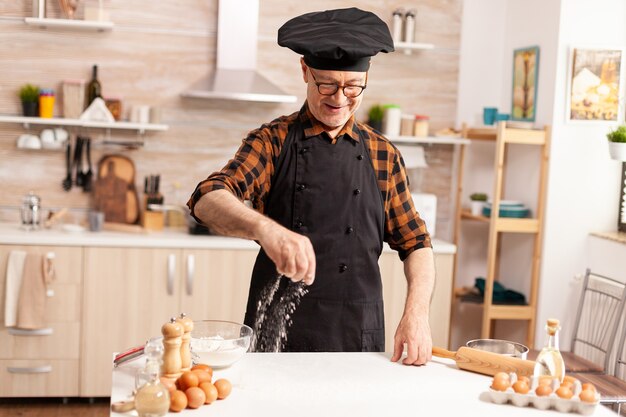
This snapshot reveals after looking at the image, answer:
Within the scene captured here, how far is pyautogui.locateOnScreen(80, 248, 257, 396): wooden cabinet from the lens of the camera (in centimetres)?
414

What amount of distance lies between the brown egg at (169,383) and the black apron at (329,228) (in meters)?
0.61

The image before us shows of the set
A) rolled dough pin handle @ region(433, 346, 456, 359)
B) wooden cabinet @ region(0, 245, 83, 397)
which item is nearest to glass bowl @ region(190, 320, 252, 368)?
rolled dough pin handle @ region(433, 346, 456, 359)

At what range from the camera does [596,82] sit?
4.23m

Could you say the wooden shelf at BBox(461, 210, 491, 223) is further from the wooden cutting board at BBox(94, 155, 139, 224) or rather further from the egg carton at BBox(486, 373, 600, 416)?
the egg carton at BBox(486, 373, 600, 416)

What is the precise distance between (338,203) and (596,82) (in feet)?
7.88

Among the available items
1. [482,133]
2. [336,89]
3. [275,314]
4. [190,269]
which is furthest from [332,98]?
[482,133]

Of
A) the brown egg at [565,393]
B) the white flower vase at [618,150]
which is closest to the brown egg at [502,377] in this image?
the brown egg at [565,393]

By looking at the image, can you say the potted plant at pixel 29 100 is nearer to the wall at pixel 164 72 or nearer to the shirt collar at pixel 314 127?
the wall at pixel 164 72

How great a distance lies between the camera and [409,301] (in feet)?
7.36

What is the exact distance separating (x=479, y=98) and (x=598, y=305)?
147 centimetres

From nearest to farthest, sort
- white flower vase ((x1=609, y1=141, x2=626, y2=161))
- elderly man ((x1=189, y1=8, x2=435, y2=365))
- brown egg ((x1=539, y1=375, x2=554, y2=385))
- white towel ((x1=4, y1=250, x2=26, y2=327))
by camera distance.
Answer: brown egg ((x1=539, y1=375, x2=554, y2=385)), elderly man ((x1=189, y1=8, x2=435, y2=365)), white flower vase ((x1=609, y1=141, x2=626, y2=161)), white towel ((x1=4, y1=250, x2=26, y2=327))

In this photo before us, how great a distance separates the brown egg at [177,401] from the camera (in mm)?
1690

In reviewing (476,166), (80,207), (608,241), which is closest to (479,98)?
(476,166)

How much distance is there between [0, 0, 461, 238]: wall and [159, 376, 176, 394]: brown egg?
2938 mm
